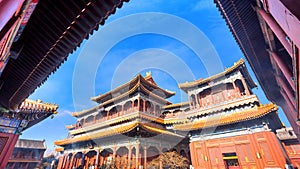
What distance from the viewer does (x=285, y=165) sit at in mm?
9469

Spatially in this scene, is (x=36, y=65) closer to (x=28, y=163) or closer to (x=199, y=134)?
(x=199, y=134)

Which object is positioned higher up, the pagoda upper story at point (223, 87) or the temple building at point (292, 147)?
the pagoda upper story at point (223, 87)

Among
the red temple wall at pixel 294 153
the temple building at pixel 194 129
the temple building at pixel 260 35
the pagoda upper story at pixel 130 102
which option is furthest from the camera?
the pagoda upper story at pixel 130 102

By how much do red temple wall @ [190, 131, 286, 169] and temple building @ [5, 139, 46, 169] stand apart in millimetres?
35584

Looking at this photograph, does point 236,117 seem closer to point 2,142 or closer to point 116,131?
point 116,131

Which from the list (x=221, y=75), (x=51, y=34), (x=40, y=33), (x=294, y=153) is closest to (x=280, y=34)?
(x=51, y=34)

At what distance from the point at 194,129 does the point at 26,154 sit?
38.2 meters

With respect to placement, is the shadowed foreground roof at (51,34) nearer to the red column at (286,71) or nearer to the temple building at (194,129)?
the red column at (286,71)

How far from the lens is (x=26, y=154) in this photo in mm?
32500

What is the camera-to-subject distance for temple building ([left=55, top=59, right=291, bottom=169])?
437 inches

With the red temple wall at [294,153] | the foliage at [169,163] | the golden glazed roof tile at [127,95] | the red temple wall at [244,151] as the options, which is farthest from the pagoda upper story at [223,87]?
the red temple wall at [294,153]

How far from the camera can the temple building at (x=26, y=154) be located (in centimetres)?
2945

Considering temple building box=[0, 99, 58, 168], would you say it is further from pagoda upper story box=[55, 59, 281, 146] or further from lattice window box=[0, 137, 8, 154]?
pagoda upper story box=[55, 59, 281, 146]

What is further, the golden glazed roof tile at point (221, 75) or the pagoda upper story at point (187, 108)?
the golden glazed roof tile at point (221, 75)
